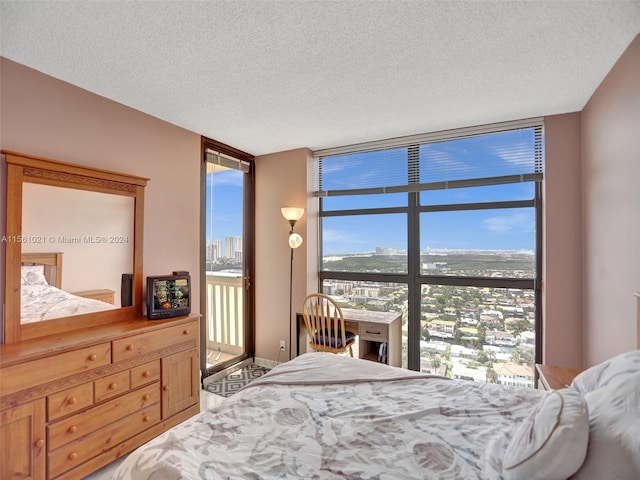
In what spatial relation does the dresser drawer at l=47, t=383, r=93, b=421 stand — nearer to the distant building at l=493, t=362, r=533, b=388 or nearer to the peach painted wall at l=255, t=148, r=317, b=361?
the peach painted wall at l=255, t=148, r=317, b=361

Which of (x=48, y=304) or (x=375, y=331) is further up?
(x=48, y=304)

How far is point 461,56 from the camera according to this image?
1.83 m

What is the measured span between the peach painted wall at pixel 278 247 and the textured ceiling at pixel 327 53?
105 cm

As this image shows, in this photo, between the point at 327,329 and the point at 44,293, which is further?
the point at 327,329

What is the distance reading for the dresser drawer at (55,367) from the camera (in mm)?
1559

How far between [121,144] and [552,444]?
304 centimetres

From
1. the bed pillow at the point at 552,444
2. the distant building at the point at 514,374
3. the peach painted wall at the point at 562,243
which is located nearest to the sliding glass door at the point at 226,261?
the distant building at the point at 514,374

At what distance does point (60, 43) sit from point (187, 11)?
832 millimetres

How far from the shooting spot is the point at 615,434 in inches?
35.4

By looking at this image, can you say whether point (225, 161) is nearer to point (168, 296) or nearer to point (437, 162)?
point (168, 296)

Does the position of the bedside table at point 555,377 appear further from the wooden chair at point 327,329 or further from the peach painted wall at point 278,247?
the peach painted wall at point 278,247

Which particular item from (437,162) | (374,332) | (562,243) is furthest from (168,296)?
(562,243)

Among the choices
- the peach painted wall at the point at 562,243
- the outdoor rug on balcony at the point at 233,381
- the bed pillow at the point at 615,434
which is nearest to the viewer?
the bed pillow at the point at 615,434

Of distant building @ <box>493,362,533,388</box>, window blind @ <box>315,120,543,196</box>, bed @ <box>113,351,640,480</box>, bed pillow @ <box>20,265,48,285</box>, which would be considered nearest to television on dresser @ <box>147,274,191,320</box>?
bed pillow @ <box>20,265,48,285</box>
